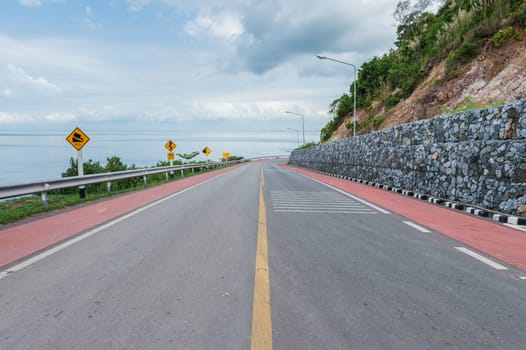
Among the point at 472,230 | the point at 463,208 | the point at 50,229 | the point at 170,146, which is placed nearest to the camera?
the point at 472,230

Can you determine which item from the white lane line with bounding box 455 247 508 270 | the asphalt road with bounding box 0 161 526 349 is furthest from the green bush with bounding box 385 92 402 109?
the white lane line with bounding box 455 247 508 270

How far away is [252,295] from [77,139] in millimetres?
13646

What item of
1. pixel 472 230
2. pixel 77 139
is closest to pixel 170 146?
pixel 77 139

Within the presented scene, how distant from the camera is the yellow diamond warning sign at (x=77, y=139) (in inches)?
582

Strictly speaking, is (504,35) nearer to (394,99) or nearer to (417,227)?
(394,99)

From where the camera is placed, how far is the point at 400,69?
114 ft

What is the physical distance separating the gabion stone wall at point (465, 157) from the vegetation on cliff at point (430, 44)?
1146 centimetres

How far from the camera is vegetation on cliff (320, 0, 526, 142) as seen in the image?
878 inches

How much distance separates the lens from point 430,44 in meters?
31.9

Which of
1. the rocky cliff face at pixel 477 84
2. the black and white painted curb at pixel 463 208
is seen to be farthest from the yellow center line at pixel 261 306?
the rocky cliff face at pixel 477 84

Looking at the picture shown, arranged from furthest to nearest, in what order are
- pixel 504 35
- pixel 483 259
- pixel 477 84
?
1. pixel 477 84
2. pixel 504 35
3. pixel 483 259

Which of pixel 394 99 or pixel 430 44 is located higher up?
pixel 430 44

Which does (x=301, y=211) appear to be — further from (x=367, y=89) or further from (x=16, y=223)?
(x=367, y=89)

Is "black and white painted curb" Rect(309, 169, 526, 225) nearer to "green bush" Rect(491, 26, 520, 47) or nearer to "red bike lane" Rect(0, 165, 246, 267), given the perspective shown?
"red bike lane" Rect(0, 165, 246, 267)
